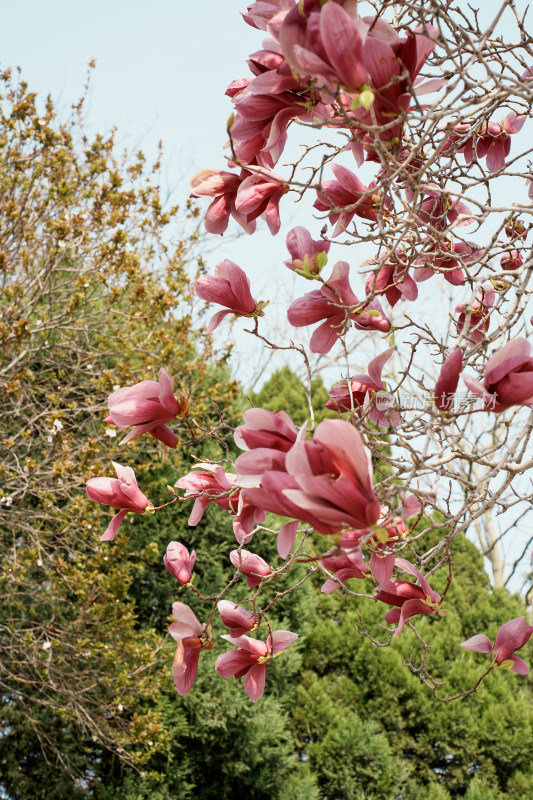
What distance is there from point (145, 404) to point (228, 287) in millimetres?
260

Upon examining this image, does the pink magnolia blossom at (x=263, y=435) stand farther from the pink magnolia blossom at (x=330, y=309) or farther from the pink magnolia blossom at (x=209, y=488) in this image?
the pink magnolia blossom at (x=209, y=488)

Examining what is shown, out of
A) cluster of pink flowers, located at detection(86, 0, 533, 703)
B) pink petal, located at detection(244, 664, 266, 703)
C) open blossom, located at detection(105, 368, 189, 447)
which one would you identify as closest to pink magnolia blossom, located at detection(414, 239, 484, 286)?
cluster of pink flowers, located at detection(86, 0, 533, 703)

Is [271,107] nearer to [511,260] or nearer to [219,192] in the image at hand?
[219,192]

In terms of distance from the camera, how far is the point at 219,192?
124 cm

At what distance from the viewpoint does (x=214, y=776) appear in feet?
14.3

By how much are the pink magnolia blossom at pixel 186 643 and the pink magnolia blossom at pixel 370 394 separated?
1.56 ft

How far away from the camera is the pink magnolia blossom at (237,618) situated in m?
1.34

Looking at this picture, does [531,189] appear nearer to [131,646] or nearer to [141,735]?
[131,646]

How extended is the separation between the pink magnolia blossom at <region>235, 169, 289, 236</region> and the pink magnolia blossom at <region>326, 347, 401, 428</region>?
0.33 m

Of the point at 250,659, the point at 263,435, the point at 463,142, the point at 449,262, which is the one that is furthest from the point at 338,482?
the point at 463,142

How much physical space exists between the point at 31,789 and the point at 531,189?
458 cm

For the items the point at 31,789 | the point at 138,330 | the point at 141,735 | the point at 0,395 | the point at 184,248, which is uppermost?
the point at 184,248

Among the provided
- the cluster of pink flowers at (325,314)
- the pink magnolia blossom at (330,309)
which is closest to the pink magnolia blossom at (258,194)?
the cluster of pink flowers at (325,314)

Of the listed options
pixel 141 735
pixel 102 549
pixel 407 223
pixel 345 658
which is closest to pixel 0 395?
pixel 102 549
